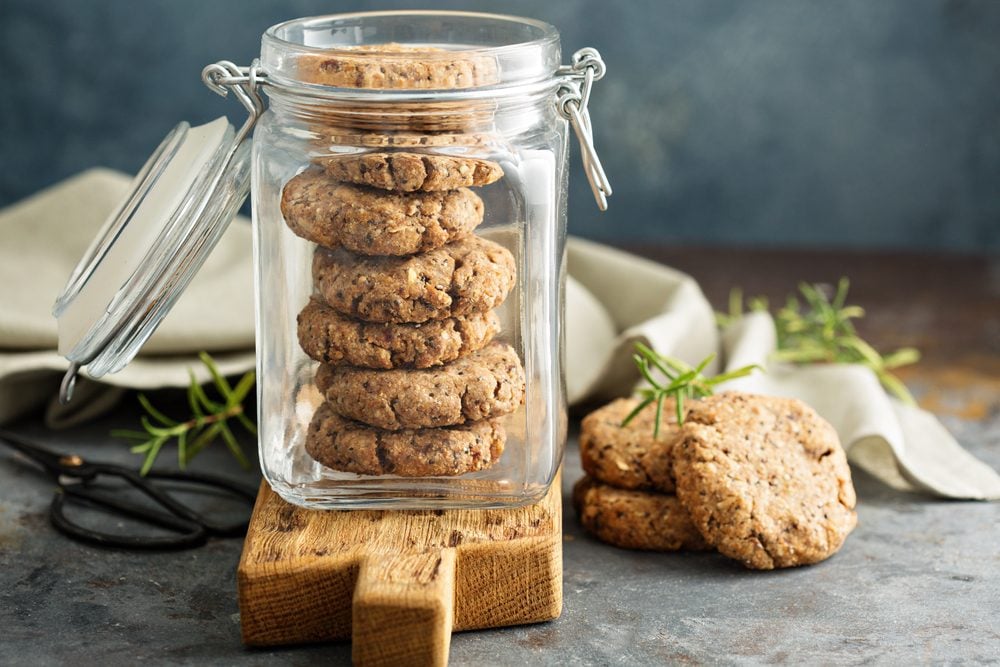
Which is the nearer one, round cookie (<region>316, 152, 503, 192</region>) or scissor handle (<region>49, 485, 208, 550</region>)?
round cookie (<region>316, 152, 503, 192</region>)

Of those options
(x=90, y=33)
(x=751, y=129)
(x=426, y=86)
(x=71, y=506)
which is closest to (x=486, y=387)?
(x=426, y=86)

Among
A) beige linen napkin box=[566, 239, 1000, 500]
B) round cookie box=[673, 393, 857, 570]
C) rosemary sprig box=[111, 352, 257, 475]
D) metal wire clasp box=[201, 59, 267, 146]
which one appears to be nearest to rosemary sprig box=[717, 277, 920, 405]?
beige linen napkin box=[566, 239, 1000, 500]

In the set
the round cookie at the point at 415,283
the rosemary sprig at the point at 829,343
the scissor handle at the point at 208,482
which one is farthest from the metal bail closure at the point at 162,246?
the rosemary sprig at the point at 829,343

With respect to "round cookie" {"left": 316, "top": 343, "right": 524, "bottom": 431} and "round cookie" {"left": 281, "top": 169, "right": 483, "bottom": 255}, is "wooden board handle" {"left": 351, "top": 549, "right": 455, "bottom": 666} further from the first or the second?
"round cookie" {"left": 281, "top": 169, "right": 483, "bottom": 255}

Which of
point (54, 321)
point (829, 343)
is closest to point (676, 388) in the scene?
point (829, 343)

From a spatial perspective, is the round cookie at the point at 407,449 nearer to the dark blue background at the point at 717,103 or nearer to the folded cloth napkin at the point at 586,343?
the folded cloth napkin at the point at 586,343

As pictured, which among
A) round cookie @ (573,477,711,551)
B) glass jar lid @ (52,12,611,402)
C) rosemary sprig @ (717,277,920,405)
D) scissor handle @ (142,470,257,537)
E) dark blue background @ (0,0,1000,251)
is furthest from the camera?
dark blue background @ (0,0,1000,251)

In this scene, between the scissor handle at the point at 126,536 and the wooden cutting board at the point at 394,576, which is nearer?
the wooden cutting board at the point at 394,576
